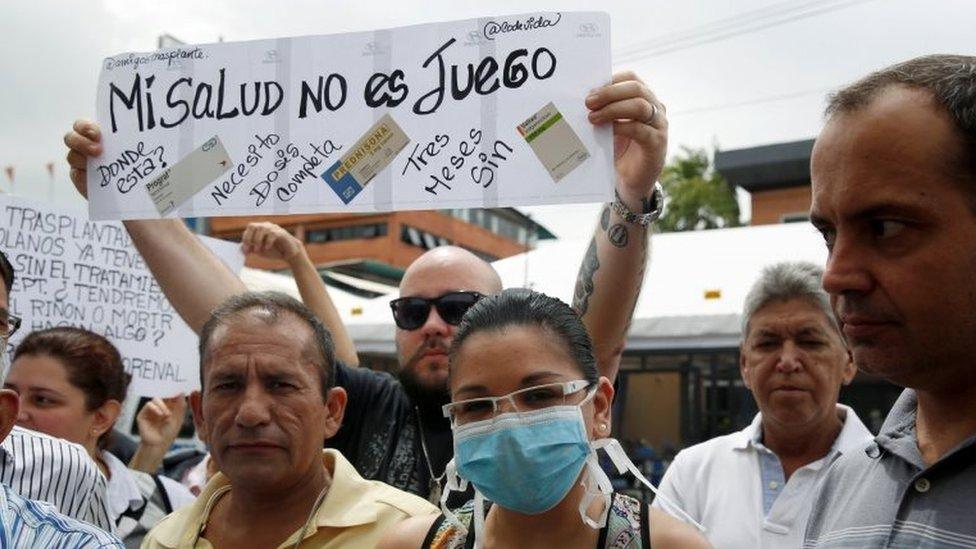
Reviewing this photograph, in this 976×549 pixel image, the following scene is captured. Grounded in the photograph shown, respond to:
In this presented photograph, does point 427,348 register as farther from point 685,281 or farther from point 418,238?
point 418,238

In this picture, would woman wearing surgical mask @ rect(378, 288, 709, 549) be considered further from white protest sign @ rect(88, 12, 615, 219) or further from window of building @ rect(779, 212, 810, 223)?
window of building @ rect(779, 212, 810, 223)

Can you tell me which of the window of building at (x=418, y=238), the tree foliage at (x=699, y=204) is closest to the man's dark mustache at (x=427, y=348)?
the tree foliage at (x=699, y=204)

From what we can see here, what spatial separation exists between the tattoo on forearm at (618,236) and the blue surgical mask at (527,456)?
1.98 feet

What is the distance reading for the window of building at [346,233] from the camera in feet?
138

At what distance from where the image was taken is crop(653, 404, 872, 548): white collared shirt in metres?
2.98

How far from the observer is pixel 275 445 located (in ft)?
8.03

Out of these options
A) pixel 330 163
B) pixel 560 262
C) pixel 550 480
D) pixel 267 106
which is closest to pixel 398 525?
pixel 550 480

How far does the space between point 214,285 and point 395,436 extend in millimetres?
751

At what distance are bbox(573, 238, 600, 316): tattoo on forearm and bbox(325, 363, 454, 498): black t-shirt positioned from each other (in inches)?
22.9

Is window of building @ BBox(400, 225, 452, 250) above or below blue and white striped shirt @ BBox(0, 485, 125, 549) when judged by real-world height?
above

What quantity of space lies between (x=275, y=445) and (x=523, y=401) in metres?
0.70

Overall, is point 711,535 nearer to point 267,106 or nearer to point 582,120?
point 582,120

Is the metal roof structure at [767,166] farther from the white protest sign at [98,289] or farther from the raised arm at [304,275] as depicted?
the raised arm at [304,275]

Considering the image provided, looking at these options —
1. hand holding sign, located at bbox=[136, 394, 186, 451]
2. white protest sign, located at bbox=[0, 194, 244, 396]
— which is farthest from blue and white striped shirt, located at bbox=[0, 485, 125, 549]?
hand holding sign, located at bbox=[136, 394, 186, 451]
